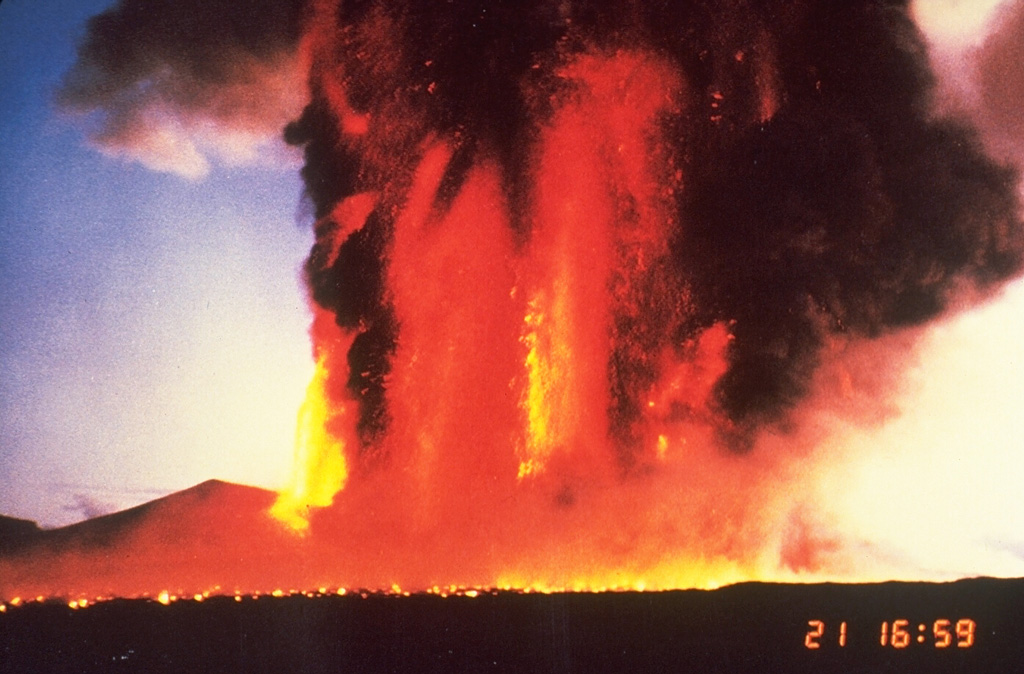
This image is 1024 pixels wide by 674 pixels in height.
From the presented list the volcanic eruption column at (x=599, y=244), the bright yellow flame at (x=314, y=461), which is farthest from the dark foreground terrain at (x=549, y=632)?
the bright yellow flame at (x=314, y=461)

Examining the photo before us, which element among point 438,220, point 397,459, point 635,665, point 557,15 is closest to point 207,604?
point 397,459

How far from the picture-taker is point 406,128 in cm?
963

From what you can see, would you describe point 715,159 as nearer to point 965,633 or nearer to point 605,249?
point 605,249

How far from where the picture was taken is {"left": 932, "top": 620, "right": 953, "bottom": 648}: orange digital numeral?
25.0 ft

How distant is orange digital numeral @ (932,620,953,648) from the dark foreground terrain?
0.03 feet

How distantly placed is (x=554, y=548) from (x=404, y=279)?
3.18m

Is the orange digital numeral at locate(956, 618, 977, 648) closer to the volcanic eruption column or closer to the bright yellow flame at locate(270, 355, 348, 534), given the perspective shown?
the volcanic eruption column

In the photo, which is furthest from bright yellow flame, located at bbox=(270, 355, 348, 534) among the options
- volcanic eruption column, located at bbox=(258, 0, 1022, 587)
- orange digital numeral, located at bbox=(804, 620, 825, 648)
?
orange digital numeral, located at bbox=(804, 620, 825, 648)

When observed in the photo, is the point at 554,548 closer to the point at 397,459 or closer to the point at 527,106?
the point at 397,459

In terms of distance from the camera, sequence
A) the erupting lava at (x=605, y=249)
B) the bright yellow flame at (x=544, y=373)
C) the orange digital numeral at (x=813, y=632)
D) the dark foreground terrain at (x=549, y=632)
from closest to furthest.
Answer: the dark foreground terrain at (x=549, y=632) → the orange digital numeral at (x=813, y=632) → the erupting lava at (x=605, y=249) → the bright yellow flame at (x=544, y=373)

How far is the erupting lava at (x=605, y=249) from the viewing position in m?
9.48
